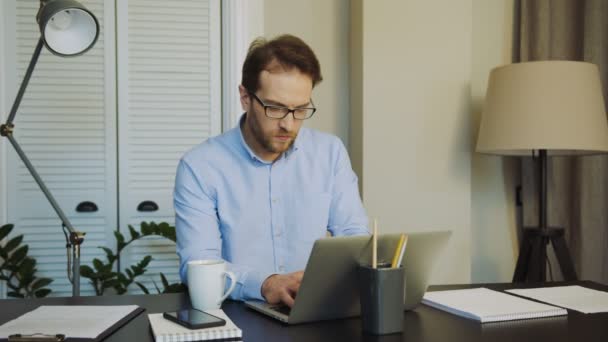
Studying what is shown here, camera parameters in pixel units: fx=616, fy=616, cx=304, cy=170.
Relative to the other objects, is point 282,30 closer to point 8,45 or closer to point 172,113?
point 172,113

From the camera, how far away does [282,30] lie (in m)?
2.87

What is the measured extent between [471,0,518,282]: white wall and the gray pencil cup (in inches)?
80.7

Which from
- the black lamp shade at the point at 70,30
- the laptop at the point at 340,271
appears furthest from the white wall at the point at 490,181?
the laptop at the point at 340,271

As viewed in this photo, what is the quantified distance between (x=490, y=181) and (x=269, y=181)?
159cm

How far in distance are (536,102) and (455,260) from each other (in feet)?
2.80

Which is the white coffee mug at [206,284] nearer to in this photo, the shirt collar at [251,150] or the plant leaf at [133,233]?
the shirt collar at [251,150]

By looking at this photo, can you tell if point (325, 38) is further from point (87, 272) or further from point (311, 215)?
point (87, 272)

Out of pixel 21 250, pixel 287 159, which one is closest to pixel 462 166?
pixel 287 159

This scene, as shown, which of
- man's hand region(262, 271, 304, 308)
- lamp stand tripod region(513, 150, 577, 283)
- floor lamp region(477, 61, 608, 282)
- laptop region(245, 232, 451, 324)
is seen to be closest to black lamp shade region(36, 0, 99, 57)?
man's hand region(262, 271, 304, 308)

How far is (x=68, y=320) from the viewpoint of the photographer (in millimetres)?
1063

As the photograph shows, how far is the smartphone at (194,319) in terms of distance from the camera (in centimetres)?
100

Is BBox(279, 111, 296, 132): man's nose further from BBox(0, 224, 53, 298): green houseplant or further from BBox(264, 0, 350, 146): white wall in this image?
BBox(0, 224, 53, 298): green houseplant

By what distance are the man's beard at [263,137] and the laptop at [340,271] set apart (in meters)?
0.61

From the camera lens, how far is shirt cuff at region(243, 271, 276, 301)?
1.30 metres
